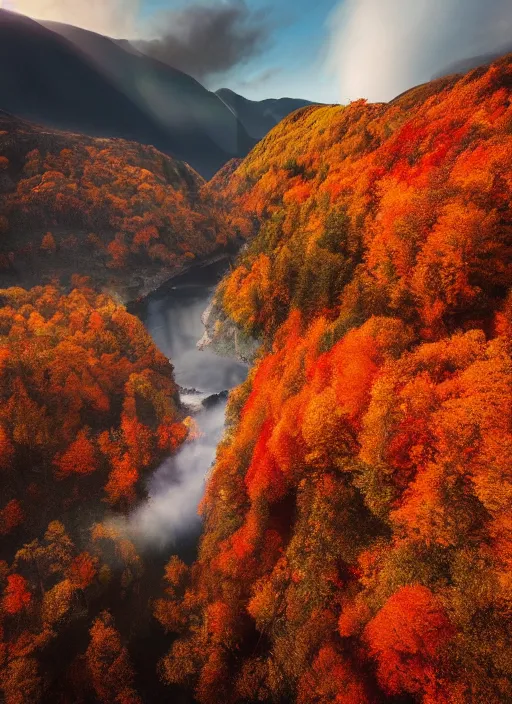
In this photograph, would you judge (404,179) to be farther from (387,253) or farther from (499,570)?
(499,570)

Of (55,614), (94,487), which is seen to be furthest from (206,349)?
(55,614)

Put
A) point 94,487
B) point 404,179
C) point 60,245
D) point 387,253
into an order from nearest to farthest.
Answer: point 387,253 → point 404,179 → point 94,487 → point 60,245

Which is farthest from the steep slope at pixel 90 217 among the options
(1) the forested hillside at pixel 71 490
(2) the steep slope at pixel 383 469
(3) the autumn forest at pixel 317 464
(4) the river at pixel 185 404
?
(2) the steep slope at pixel 383 469

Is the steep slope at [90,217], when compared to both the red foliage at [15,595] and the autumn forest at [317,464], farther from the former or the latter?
the red foliage at [15,595]

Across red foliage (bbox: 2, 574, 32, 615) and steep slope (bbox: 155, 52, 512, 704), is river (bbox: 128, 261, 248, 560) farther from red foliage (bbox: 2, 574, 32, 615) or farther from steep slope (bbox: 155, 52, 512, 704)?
red foliage (bbox: 2, 574, 32, 615)

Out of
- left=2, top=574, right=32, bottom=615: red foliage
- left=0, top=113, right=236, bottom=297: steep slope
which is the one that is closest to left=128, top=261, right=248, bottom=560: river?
left=0, top=113, right=236, bottom=297: steep slope
